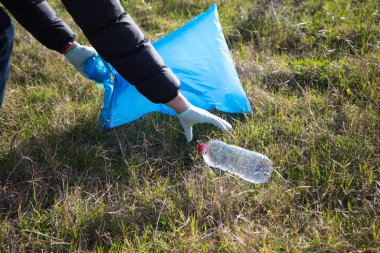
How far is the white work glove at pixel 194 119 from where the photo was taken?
Answer: 224 cm

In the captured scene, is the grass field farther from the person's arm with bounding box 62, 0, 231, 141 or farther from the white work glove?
the person's arm with bounding box 62, 0, 231, 141

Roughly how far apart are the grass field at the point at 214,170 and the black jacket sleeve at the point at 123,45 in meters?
0.45

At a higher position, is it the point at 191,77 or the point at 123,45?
the point at 123,45

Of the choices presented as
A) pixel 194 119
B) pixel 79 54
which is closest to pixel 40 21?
pixel 79 54

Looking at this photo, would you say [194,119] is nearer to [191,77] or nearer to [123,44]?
[191,77]

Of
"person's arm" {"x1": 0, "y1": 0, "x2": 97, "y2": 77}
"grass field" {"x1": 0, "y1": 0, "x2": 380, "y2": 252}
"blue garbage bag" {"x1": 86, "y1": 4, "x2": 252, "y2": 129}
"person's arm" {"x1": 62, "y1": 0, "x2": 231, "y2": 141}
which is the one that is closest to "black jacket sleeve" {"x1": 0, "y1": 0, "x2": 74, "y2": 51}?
"person's arm" {"x1": 0, "y1": 0, "x2": 97, "y2": 77}

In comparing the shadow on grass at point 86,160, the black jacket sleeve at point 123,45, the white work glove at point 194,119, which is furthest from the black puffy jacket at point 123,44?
the shadow on grass at point 86,160

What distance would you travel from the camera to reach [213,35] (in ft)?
8.82

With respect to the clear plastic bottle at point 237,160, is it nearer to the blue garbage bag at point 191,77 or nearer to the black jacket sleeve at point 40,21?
the blue garbage bag at point 191,77

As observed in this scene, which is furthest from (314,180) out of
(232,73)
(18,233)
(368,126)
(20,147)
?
(20,147)

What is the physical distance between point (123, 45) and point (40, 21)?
0.78 m

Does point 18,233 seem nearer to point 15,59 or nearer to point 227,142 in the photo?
point 227,142

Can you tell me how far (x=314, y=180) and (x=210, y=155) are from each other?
23.9 inches

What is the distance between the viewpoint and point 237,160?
2230 mm
